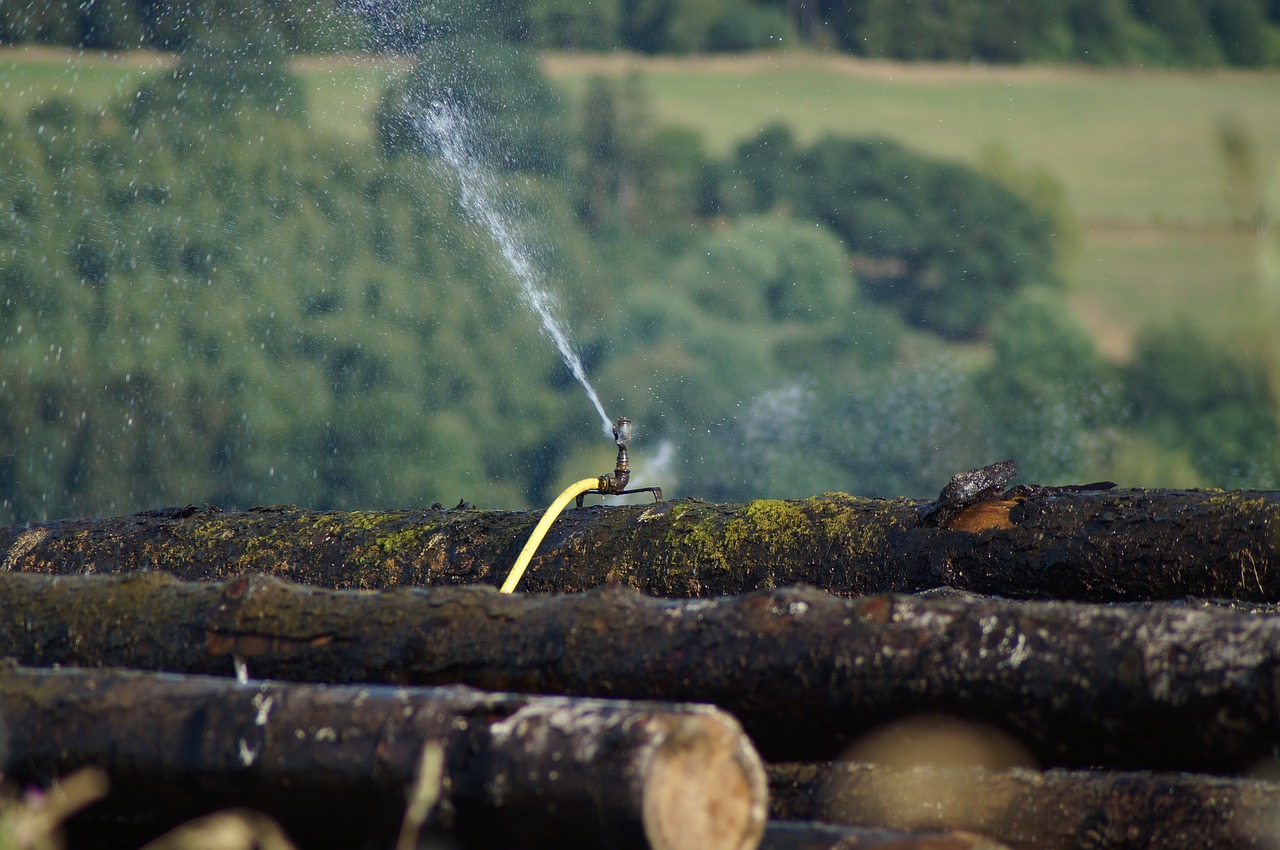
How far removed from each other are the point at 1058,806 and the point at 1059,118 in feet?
110

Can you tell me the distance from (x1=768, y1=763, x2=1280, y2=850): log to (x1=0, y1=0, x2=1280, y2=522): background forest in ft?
80.8

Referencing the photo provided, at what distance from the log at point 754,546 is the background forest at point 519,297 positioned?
22293 mm

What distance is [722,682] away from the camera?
376cm

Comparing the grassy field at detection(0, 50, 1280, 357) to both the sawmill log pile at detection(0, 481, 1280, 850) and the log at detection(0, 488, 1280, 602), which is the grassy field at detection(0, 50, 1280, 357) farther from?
the sawmill log pile at detection(0, 481, 1280, 850)

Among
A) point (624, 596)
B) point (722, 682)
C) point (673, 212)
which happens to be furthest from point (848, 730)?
point (673, 212)

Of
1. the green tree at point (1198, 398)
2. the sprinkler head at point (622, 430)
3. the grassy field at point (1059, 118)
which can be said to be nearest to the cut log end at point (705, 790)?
the sprinkler head at point (622, 430)

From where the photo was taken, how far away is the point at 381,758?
128 inches

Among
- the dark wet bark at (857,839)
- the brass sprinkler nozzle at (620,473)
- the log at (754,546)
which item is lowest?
the dark wet bark at (857,839)

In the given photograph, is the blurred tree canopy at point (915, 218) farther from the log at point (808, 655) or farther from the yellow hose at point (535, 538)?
the log at point (808, 655)

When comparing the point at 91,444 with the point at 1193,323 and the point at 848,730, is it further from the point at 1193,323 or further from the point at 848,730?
the point at 848,730

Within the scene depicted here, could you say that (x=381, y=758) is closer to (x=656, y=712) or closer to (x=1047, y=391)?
(x=656, y=712)

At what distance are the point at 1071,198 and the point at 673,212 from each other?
31.7 feet

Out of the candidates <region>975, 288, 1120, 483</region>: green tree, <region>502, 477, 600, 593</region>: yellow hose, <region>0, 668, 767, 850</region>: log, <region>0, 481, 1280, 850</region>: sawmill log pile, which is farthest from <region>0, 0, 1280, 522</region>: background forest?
<region>0, 668, 767, 850</region>: log

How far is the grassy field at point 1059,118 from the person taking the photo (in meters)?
33.1
